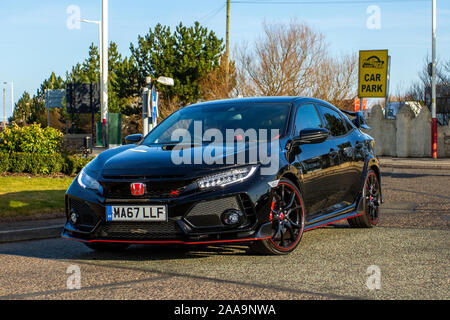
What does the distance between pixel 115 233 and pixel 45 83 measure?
7906 centimetres

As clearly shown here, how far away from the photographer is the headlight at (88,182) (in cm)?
611

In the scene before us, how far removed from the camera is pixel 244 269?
5.70m

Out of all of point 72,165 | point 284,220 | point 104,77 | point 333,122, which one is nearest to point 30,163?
point 72,165

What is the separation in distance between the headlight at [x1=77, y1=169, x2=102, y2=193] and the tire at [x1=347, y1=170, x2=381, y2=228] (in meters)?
3.48

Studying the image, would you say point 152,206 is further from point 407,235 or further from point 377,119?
point 377,119

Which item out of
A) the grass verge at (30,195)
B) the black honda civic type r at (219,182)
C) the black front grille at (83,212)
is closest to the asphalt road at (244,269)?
the black honda civic type r at (219,182)

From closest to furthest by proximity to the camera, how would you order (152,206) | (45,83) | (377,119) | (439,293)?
(439,293), (152,206), (377,119), (45,83)

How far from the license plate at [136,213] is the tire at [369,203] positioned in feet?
10.5

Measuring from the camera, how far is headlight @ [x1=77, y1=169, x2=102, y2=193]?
611 cm

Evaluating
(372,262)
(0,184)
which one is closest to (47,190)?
(0,184)

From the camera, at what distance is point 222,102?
297 inches

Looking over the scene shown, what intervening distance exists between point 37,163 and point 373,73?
20763 millimetres

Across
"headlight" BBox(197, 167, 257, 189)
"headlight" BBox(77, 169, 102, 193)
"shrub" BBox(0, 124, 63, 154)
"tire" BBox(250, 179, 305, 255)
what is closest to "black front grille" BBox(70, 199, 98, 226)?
"headlight" BBox(77, 169, 102, 193)
